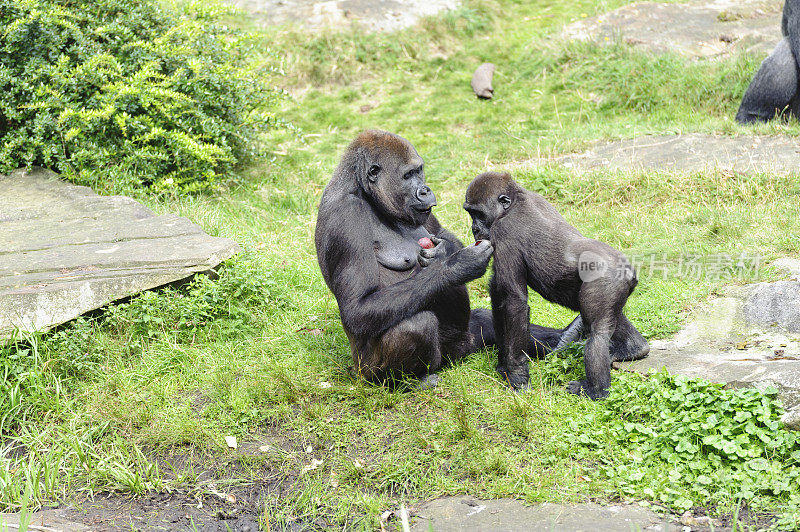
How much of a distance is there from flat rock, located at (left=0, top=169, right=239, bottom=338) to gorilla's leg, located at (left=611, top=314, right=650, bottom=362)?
9.28 feet

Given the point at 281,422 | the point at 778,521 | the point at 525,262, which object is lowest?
the point at 281,422

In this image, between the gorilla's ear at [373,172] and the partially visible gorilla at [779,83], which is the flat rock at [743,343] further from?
the partially visible gorilla at [779,83]

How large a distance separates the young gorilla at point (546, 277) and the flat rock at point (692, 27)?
6.89 metres

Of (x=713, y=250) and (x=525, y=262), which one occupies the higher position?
(x=525, y=262)

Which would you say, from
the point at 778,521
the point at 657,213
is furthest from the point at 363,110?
the point at 778,521

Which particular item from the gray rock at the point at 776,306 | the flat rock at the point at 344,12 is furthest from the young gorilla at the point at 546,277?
the flat rock at the point at 344,12

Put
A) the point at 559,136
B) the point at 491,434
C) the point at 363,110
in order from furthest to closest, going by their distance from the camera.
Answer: the point at 363,110 → the point at 559,136 → the point at 491,434

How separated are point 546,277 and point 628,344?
2.15 ft

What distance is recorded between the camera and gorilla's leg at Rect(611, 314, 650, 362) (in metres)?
4.54

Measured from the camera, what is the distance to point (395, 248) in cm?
464

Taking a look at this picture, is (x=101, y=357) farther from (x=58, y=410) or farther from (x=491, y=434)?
(x=491, y=434)

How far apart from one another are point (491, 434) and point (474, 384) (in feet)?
1.71

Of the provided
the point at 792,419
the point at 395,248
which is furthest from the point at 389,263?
the point at 792,419

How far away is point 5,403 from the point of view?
4605 millimetres
